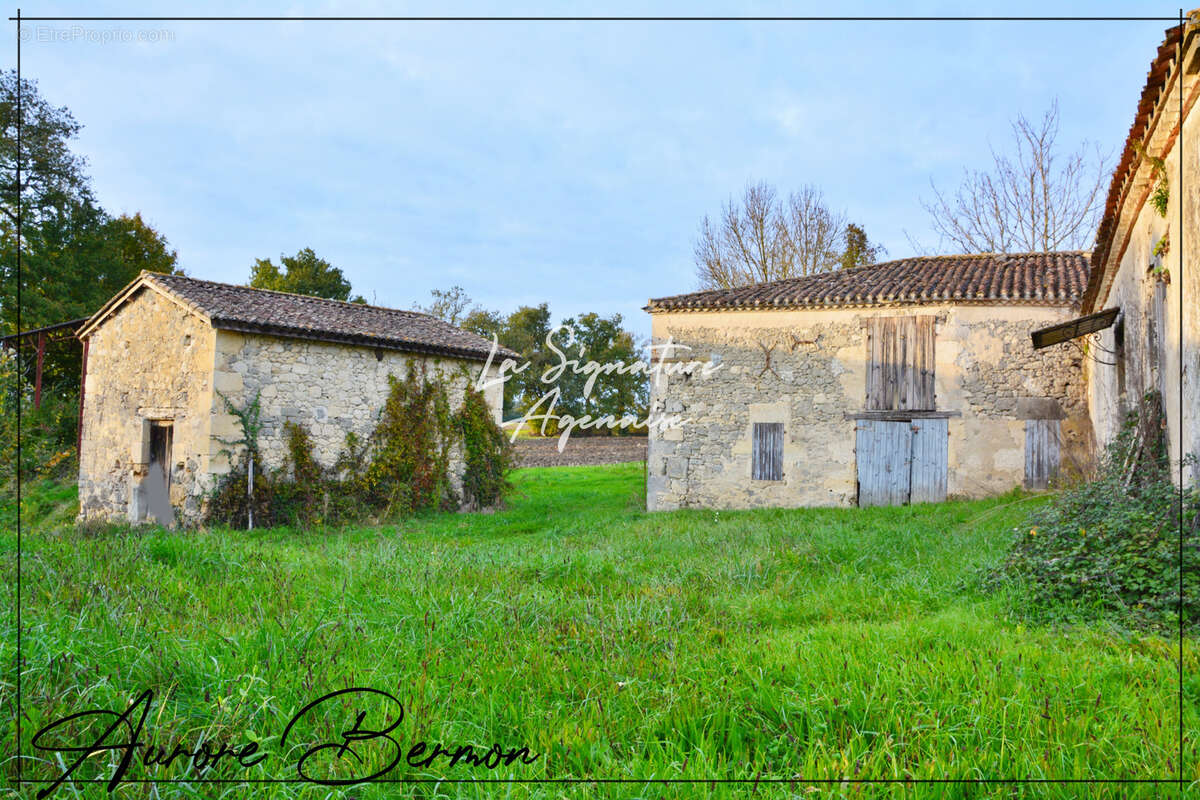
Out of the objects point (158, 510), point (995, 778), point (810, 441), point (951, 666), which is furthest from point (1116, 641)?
point (158, 510)

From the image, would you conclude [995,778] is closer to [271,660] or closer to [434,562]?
[271,660]

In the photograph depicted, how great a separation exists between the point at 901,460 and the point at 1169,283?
6.90m

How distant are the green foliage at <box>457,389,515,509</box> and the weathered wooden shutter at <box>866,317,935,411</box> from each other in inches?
A: 298

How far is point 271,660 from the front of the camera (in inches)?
132

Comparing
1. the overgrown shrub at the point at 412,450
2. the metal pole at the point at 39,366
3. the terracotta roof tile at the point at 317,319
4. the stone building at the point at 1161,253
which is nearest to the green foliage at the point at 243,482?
the terracotta roof tile at the point at 317,319

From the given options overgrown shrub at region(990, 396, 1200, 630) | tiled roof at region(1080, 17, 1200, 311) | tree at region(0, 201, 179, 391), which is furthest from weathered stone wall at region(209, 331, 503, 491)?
tiled roof at region(1080, 17, 1200, 311)

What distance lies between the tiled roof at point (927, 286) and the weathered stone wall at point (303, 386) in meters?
5.63

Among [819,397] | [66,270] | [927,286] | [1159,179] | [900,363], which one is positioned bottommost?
[819,397]

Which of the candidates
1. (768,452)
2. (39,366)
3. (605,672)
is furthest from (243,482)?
(605,672)

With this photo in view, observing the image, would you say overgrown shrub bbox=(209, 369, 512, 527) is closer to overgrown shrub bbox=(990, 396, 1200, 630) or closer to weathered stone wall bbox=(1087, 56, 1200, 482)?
overgrown shrub bbox=(990, 396, 1200, 630)

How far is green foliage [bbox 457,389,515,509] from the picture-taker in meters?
14.5

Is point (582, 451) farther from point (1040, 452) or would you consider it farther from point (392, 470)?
point (1040, 452)

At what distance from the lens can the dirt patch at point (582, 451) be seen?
23.7 metres

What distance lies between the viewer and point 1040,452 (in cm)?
1200
